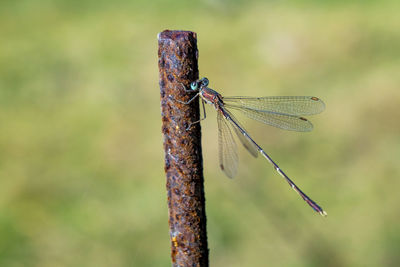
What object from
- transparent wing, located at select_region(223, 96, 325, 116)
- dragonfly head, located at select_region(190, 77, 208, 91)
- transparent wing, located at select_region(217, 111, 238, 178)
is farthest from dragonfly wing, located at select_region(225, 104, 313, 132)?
dragonfly head, located at select_region(190, 77, 208, 91)

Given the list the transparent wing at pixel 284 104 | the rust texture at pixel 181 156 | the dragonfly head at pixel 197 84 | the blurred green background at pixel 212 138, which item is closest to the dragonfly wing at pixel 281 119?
the transparent wing at pixel 284 104

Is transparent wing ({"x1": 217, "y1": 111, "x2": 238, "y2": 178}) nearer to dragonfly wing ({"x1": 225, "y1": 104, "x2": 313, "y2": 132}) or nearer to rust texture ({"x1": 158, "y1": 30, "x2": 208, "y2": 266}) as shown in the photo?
dragonfly wing ({"x1": 225, "y1": 104, "x2": 313, "y2": 132})

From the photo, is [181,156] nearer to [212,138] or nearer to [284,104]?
[284,104]

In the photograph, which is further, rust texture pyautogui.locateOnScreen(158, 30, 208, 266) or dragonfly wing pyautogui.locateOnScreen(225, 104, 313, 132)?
dragonfly wing pyautogui.locateOnScreen(225, 104, 313, 132)

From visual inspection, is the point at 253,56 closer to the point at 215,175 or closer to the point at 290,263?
the point at 215,175

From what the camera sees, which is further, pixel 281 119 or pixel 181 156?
pixel 281 119

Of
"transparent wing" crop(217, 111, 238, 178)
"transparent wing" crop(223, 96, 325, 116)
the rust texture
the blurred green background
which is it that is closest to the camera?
the rust texture

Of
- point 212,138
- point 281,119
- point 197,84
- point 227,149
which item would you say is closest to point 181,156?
point 197,84
